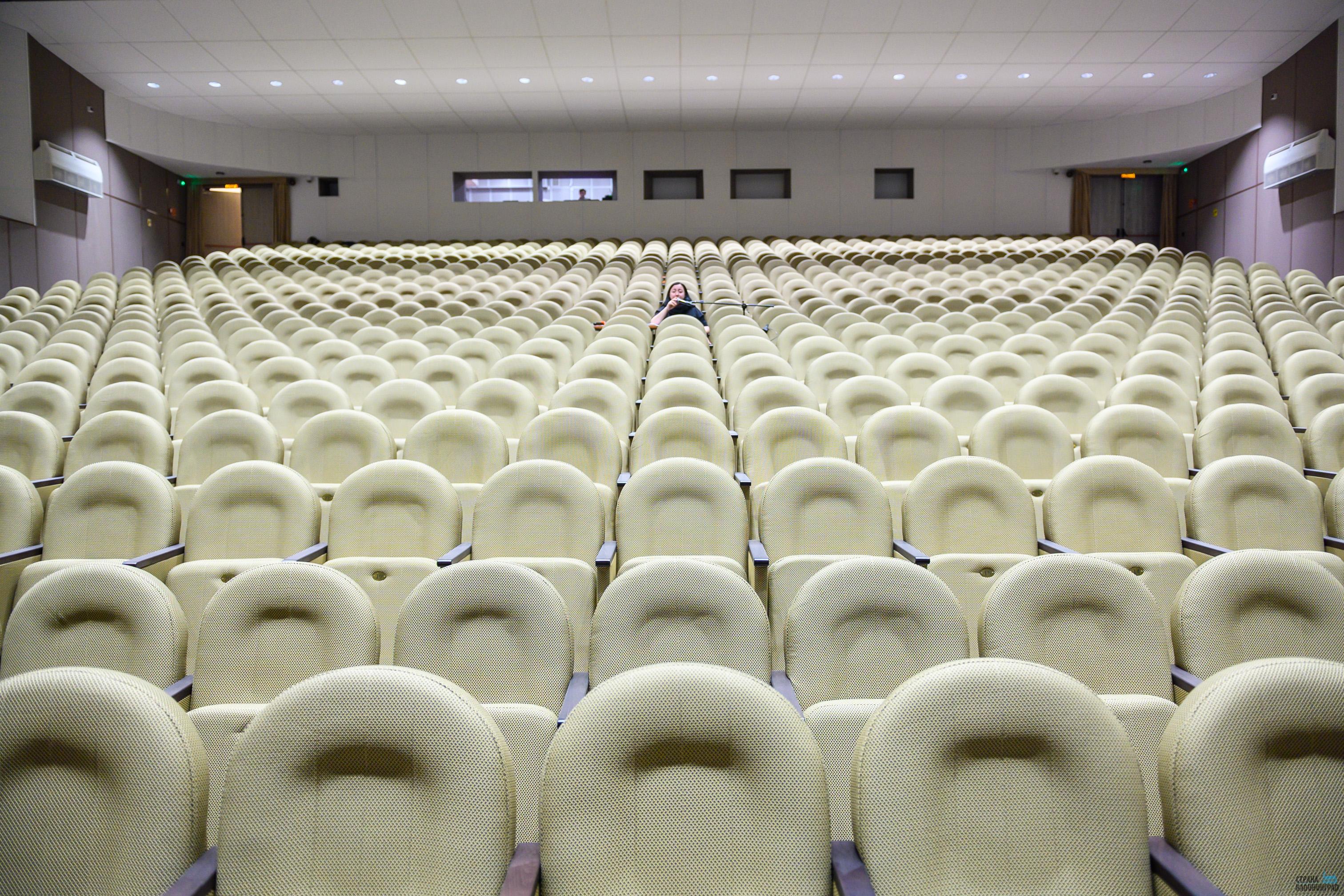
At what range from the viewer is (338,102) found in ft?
35.2

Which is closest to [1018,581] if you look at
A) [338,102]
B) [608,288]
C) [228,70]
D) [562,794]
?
[562,794]

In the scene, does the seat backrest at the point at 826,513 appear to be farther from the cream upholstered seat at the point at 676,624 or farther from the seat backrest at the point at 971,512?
the cream upholstered seat at the point at 676,624

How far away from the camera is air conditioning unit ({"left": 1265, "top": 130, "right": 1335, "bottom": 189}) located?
8.49m

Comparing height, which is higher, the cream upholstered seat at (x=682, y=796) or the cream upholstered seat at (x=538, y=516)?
the cream upholstered seat at (x=538, y=516)

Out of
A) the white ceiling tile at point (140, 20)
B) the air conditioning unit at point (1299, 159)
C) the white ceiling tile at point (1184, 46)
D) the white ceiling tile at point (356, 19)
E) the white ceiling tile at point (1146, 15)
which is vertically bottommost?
the air conditioning unit at point (1299, 159)

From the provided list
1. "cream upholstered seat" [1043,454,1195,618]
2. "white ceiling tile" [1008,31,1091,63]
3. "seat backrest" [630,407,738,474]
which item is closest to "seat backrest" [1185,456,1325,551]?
"cream upholstered seat" [1043,454,1195,618]

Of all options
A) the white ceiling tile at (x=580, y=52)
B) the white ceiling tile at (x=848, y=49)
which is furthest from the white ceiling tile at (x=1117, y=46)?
the white ceiling tile at (x=580, y=52)

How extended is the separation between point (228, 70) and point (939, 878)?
10.9m

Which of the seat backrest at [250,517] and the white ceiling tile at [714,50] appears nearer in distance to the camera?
the seat backrest at [250,517]

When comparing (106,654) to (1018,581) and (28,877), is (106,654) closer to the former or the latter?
(28,877)

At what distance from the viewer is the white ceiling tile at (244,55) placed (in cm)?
852

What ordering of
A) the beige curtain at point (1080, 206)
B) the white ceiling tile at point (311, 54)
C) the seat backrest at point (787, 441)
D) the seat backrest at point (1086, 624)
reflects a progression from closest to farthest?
the seat backrest at point (1086, 624), the seat backrest at point (787, 441), the white ceiling tile at point (311, 54), the beige curtain at point (1080, 206)

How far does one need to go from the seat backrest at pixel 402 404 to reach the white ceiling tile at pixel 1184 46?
28.2ft

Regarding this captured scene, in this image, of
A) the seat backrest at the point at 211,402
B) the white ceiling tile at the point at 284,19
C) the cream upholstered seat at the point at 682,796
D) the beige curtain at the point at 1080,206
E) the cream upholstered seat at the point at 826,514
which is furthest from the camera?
the beige curtain at the point at 1080,206
